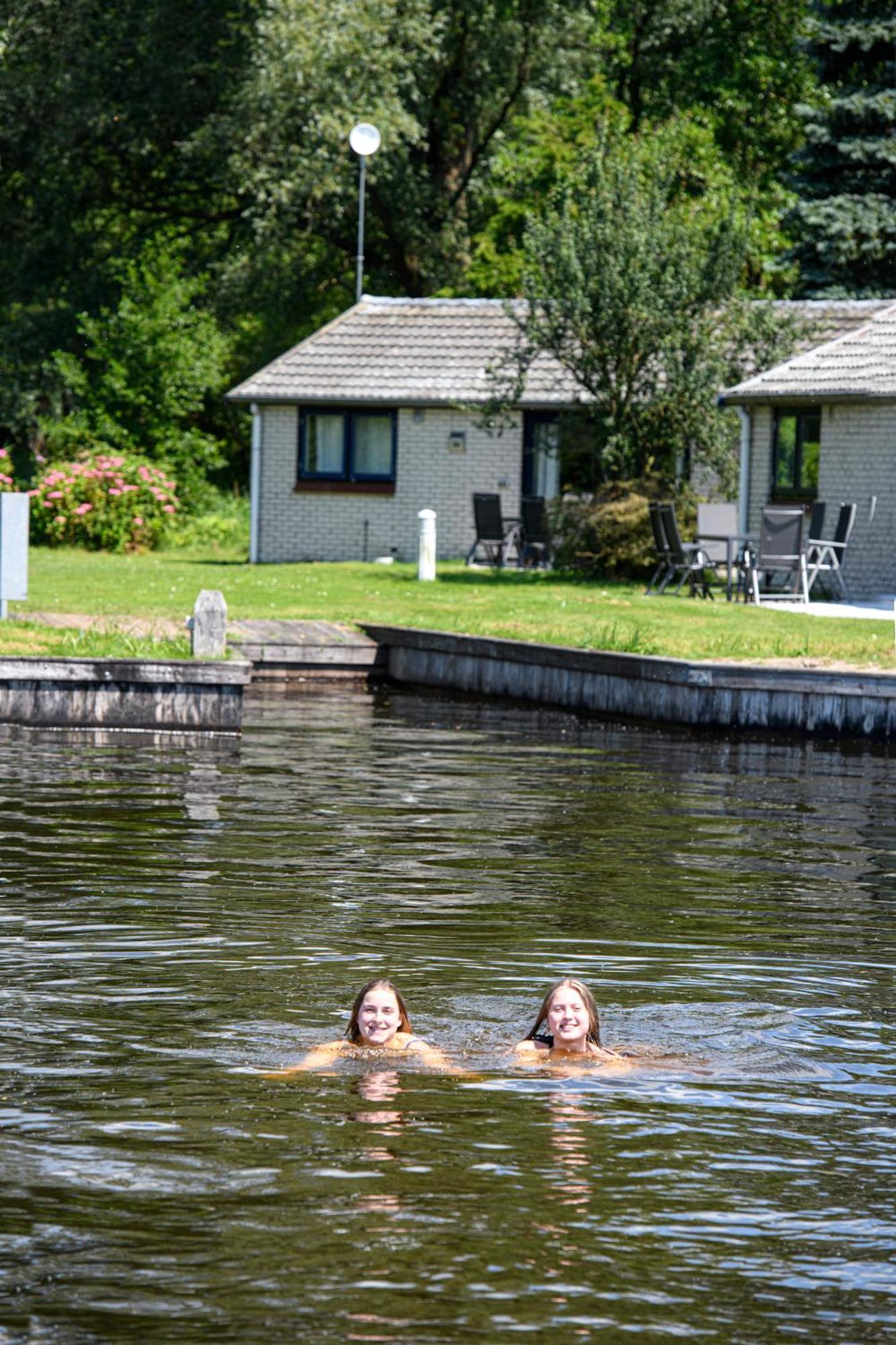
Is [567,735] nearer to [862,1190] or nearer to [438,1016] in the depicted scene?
[438,1016]

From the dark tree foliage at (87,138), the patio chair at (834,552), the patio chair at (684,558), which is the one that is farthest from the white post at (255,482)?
the patio chair at (834,552)

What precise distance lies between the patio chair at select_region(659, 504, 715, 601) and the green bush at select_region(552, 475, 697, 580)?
4.69ft

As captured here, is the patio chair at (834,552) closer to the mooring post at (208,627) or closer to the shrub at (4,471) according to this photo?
the mooring post at (208,627)

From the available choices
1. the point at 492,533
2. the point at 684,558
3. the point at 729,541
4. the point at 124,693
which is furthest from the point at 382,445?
the point at 124,693

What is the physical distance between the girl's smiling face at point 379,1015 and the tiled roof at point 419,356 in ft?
91.2

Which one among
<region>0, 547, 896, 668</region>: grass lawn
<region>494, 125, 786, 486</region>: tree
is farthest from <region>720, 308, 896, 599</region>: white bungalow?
<region>0, 547, 896, 668</region>: grass lawn

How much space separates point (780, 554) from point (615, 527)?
373cm

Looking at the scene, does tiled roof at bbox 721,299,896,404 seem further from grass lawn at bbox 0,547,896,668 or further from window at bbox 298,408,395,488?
window at bbox 298,408,395,488

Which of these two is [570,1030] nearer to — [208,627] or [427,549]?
[208,627]

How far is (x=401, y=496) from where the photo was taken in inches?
1544

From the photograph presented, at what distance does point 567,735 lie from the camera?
70.7 ft

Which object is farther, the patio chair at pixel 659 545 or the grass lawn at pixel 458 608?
the patio chair at pixel 659 545

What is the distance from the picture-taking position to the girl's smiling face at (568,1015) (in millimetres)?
9297

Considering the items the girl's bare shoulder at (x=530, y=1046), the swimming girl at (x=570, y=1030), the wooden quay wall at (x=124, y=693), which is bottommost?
the girl's bare shoulder at (x=530, y=1046)
